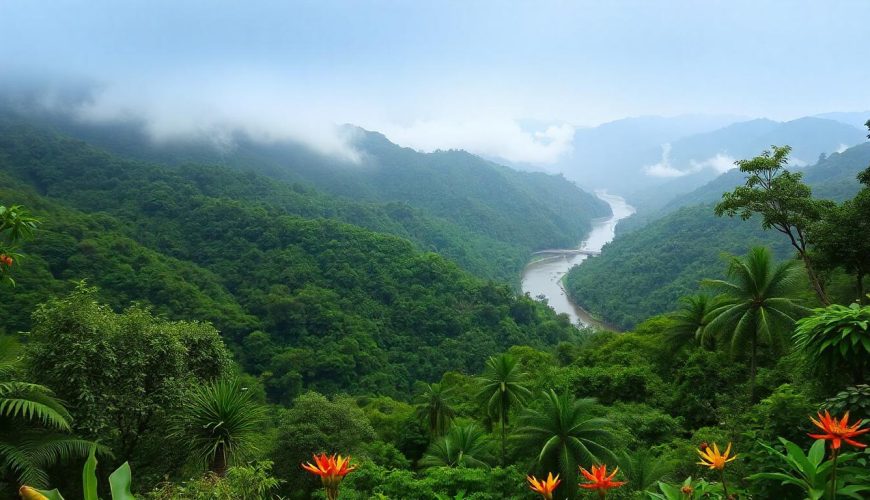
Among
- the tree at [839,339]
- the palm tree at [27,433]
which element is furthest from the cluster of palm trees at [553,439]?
the palm tree at [27,433]

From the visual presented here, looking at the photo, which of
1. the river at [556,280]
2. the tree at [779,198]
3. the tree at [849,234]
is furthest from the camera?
the river at [556,280]

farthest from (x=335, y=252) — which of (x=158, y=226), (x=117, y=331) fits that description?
(x=117, y=331)

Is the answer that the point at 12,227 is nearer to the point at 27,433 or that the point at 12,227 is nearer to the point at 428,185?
the point at 27,433

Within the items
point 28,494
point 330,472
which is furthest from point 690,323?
point 28,494

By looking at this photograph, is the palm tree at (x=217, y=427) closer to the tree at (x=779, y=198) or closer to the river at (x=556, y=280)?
the tree at (x=779, y=198)

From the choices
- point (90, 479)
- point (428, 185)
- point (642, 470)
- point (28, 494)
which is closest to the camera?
point (28, 494)
